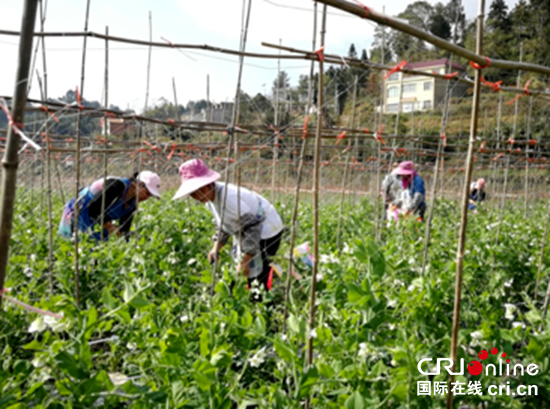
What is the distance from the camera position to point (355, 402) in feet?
3.65

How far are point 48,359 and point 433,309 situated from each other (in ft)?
4.13

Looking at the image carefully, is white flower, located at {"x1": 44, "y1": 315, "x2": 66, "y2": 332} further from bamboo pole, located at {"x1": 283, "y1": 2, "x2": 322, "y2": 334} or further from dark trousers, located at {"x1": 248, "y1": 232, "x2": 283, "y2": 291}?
dark trousers, located at {"x1": 248, "y1": 232, "x2": 283, "y2": 291}

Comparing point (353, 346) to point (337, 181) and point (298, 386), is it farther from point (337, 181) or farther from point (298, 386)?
point (337, 181)

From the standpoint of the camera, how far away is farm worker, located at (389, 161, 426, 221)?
15.7ft

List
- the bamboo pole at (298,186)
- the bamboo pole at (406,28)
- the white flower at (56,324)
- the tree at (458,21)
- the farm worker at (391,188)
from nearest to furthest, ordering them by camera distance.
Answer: the bamboo pole at (406,28), the white flower at (56,324), the bamboo pole at (298,186), the tree at (458,21), the farm worker at (391,188)

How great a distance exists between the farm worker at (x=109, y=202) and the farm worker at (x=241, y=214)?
596mm

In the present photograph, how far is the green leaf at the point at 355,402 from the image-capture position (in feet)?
3.63

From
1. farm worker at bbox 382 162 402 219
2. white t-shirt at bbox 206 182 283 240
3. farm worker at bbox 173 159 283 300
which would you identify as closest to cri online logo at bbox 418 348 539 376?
farm worker at bbox 173 159 283 300

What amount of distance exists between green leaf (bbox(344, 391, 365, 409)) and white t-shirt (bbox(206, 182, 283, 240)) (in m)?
1.59

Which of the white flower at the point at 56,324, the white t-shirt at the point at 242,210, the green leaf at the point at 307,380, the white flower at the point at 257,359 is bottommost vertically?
A: the white flower at the point at 257,359

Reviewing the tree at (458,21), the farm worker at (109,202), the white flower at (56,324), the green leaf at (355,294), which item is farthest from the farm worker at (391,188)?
the white flower at (56,324)

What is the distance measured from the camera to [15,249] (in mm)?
2848

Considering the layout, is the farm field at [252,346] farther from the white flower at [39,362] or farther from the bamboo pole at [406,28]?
the bamboo pole at [406,28]

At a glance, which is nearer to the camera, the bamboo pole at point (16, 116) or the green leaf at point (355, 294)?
the bamboo pole at point (16, 116)
